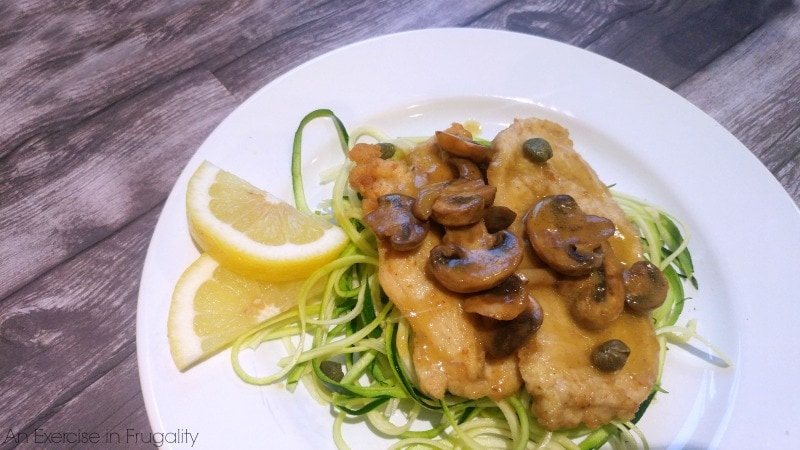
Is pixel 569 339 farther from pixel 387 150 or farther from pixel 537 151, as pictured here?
pixel 387 150

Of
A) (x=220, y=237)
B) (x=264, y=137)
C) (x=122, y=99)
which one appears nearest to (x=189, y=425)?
(x=220, y=237)

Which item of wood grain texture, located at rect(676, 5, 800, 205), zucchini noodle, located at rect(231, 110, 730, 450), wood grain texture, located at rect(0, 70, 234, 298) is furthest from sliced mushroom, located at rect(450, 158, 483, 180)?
wood grain texture, located at rect(676, 5, 800, 205)

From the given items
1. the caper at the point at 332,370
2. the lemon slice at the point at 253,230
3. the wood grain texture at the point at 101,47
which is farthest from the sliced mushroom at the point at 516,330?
the wood grain texture at the point at 101,47

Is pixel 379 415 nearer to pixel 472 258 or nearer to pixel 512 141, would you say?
pixel 472 258

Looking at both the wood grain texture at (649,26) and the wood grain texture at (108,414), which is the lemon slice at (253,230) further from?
the wood grain texture at (649,26)

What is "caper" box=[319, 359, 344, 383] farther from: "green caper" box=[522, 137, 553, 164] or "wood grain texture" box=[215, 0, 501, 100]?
"wood grain texture" box=[215, 0, 501, 100]

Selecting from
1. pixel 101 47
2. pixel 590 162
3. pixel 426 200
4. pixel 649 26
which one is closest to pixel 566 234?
pixel 426 200
